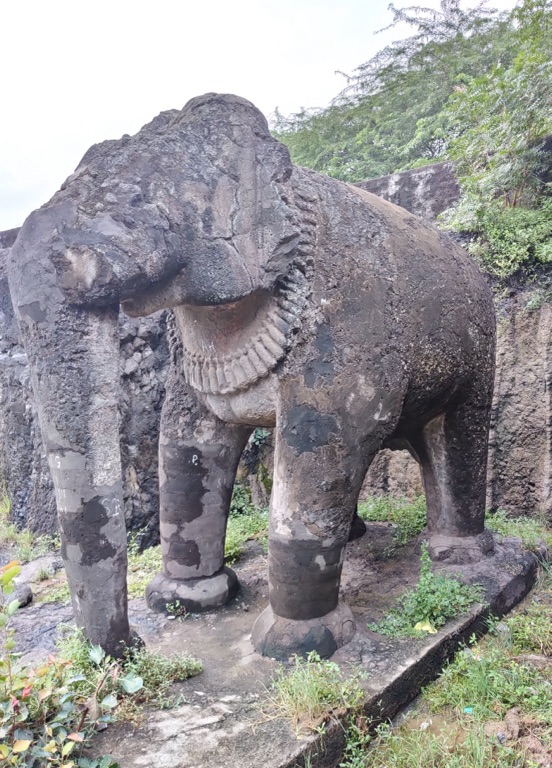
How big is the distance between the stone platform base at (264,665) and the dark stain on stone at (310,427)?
0.83 meters

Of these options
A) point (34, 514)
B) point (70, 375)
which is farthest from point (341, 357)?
point (34, 514)

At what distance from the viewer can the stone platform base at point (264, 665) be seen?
6.57 feet

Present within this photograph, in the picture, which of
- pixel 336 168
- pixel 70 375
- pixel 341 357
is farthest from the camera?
pixel 336 168

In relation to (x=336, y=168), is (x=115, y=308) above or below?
below

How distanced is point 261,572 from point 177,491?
0.78m

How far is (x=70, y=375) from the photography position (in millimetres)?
2070

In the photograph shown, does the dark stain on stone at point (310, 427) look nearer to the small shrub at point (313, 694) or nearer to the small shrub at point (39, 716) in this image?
the small shrub at point (313, 694)

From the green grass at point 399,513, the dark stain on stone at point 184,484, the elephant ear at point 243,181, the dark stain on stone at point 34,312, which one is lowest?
the green grass at point 399,513

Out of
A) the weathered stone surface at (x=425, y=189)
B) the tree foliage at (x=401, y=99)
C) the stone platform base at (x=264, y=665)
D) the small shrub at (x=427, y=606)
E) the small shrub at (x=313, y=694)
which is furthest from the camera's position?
the tree foliage at (x=401, y=99)

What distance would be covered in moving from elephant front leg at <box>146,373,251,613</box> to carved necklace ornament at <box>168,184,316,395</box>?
1.10 ft

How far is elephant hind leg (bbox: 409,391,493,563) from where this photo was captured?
3246 millimetres

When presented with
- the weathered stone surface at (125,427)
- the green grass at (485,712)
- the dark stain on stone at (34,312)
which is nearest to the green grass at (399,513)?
the green grass at (485,712)

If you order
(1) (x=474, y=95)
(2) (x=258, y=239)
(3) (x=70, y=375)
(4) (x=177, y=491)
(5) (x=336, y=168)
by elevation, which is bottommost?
(4) (x=177, y=491)

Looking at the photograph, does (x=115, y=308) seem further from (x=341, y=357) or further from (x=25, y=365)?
(x=25, y=365)
